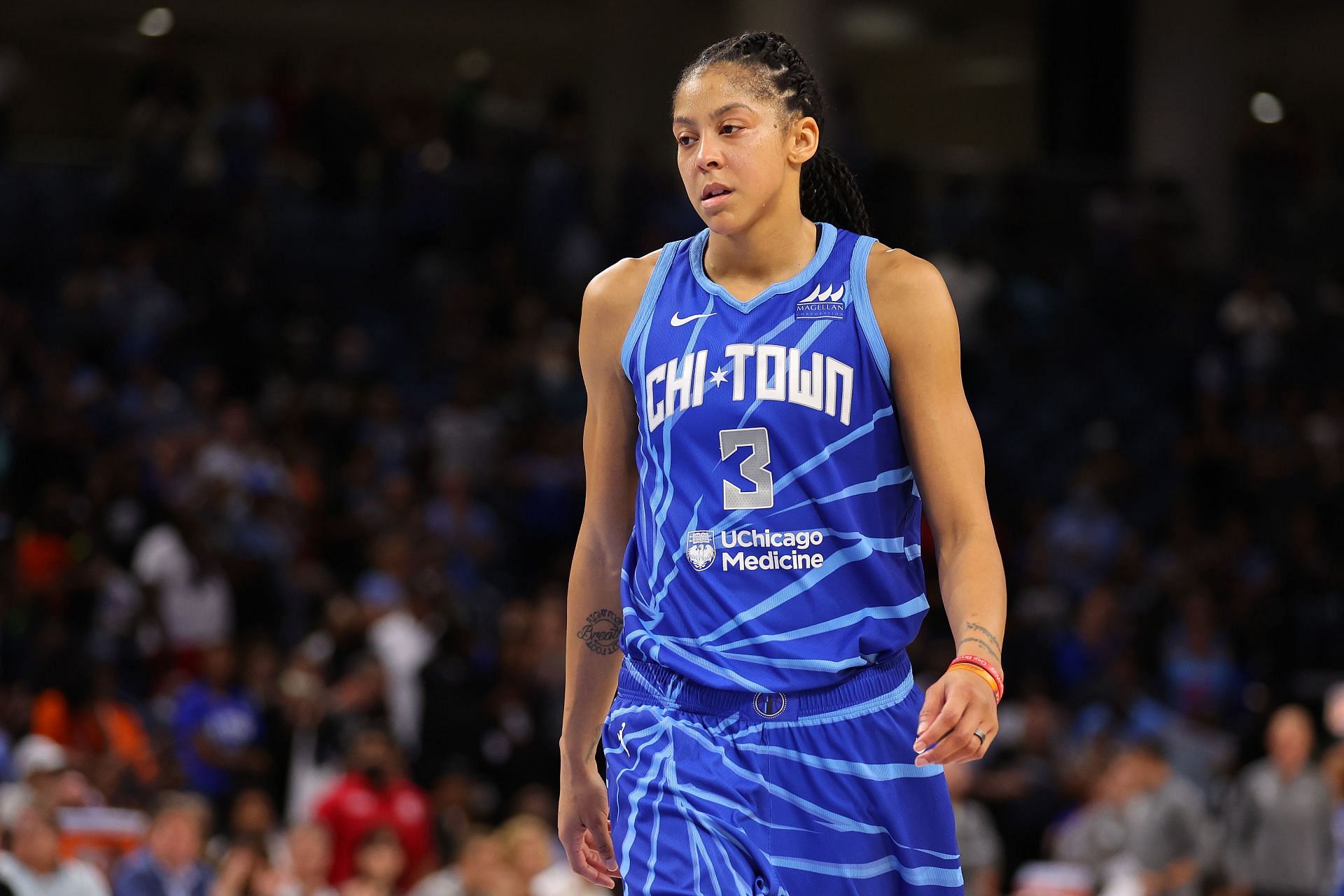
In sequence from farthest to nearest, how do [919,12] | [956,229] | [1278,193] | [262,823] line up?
1. [919,12]
2. [1278,193]
3. [956,229]
4. [262,823]

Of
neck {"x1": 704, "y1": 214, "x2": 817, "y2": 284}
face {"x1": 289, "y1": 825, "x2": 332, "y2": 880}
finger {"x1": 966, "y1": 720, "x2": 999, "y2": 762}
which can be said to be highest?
neck {"x1": 704, "y1": 214, "x2": 817, "y2": 284}

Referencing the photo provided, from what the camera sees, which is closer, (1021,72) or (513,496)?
(513,496)

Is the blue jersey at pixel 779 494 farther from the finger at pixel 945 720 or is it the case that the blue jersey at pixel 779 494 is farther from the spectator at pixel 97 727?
the spectator at pixel 97 727

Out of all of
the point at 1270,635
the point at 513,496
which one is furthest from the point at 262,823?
the point at 1270,635

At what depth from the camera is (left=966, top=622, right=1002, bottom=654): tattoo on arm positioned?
2.99 metres

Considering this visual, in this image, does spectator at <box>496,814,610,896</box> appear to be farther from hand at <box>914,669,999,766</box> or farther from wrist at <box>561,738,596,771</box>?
hand at <box>914,669,999,766</box>

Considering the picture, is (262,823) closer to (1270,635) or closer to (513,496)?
(513,496)

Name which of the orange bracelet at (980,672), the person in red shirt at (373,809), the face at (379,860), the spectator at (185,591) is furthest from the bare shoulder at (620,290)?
the spectator at (185,591)

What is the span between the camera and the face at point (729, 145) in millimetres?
Answer: 3236

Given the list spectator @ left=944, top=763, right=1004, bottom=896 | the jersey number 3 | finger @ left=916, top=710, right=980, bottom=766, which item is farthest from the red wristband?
spectator @ left=944, top=763, right=1004, bottom=896

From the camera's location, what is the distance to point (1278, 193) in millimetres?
20375

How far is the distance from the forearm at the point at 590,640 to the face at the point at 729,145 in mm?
694

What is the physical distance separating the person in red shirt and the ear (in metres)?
7.11

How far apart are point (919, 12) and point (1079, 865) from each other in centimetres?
1742
